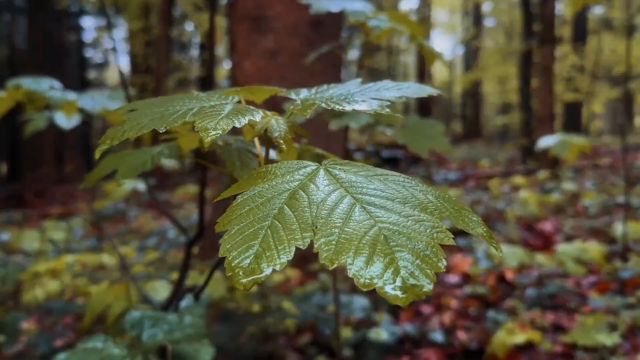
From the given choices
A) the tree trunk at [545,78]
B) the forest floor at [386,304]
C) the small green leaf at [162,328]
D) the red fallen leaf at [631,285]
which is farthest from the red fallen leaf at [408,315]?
the tree trunk at [545,78]

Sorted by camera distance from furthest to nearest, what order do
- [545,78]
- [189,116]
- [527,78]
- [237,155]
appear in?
1. [527,78]
2. [545,78]
3. [237,155]
4. [189,116]

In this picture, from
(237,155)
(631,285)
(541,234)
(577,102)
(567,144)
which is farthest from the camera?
(577,102)

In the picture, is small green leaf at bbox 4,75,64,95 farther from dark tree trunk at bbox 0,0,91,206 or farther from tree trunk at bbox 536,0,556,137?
dark tree trunk at bbox 0,0,91,206

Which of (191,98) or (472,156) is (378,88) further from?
(472,156)

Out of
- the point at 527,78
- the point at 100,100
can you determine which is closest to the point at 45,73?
the point at 527,78

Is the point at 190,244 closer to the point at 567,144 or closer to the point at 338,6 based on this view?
the point at 338,6

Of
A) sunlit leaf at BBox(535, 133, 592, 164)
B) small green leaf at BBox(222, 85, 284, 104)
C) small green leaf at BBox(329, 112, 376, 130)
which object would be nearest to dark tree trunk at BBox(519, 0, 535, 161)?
sunlit leaf at BBox(535, 133, 592, 164)

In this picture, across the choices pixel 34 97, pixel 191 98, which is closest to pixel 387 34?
pixel 191 98
